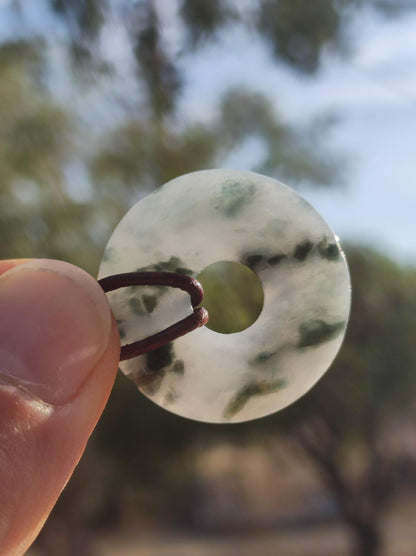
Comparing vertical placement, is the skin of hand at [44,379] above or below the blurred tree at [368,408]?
above

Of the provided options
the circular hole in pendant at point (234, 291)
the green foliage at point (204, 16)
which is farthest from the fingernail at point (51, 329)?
the green foliage at point (204, 16)

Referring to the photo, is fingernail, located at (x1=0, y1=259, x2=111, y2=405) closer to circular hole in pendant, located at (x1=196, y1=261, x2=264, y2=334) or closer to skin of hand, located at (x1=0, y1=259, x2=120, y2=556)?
skin of hand, located at (x1=0, y1=259, x2=120, y2=556)

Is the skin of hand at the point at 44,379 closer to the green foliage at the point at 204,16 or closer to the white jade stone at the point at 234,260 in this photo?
the white jade stone at the point at 234,260

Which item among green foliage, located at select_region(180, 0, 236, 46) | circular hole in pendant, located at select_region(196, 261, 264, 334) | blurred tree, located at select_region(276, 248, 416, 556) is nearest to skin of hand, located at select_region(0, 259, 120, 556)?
circular hole in pendant, located at select_region(196, 261, 264, 334)

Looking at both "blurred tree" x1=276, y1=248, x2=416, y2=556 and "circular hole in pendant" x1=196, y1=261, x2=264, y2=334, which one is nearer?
"circular hole in pendant" x1=196, y1=261, x2=264, y2=334

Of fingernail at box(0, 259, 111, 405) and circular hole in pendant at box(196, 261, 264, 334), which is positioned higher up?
Result: fingernail at box(0, 259, 111, 405)

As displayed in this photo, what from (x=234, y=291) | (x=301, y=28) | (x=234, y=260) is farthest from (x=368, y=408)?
(x=234, y=260)

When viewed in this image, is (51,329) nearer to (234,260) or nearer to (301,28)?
(234,260)

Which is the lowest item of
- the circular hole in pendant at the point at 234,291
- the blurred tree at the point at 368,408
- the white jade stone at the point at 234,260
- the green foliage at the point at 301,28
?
the blurred tree at the point at 368,408
